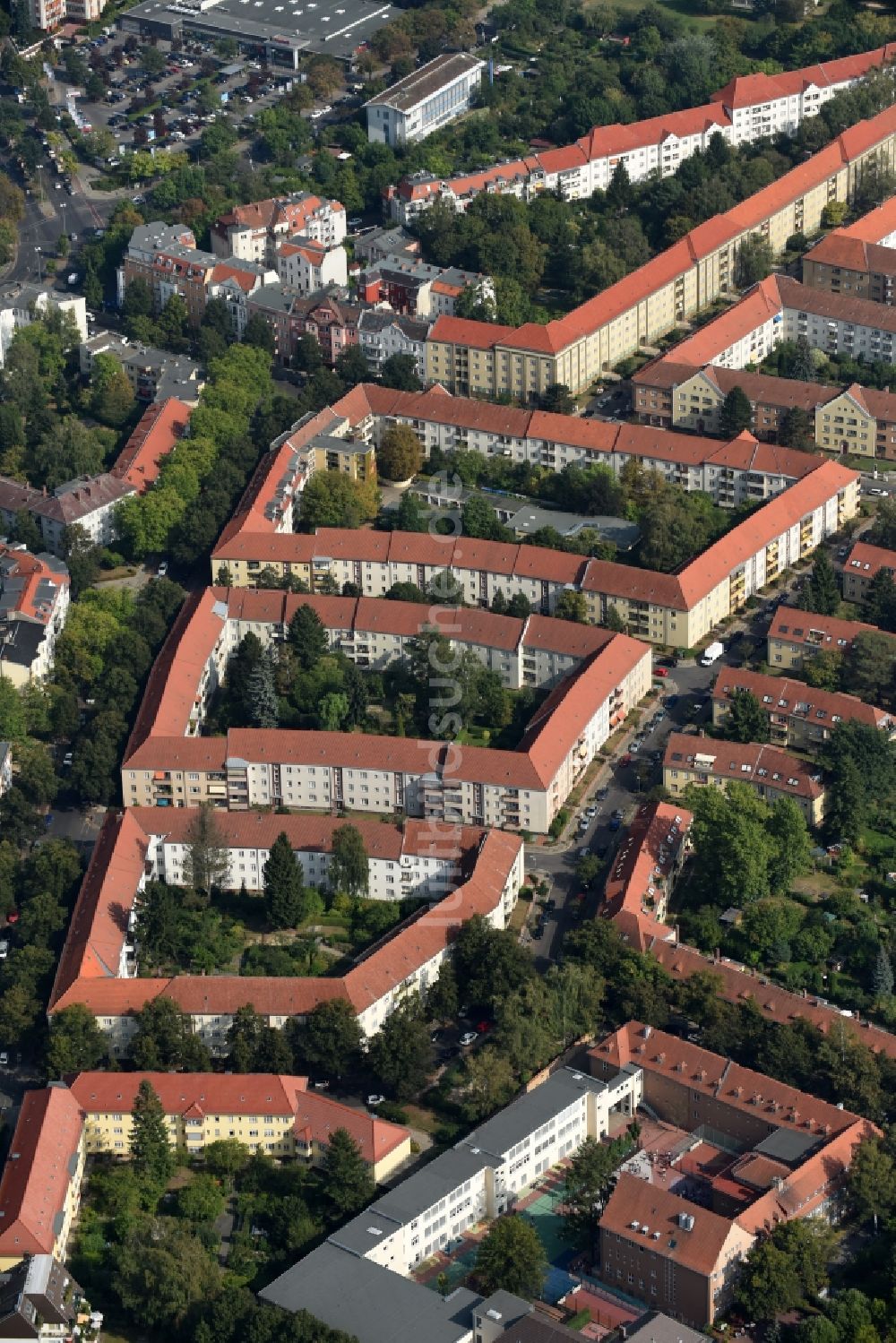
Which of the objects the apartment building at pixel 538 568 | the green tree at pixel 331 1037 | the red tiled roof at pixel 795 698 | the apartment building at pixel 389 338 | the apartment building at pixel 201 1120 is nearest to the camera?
the apartment building at pixel 201 1120

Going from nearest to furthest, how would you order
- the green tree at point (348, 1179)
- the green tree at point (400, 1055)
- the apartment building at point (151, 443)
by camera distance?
the green tree at point (348, 1179) < the green tree at point (400, 1055) < the apartment building at point (151, 443)

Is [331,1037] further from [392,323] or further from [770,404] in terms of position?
[392,323]

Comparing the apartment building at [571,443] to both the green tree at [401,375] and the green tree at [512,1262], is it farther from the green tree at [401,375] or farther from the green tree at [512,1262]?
the green tree at [512,1262]

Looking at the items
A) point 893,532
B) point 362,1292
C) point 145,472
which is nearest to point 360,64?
point 145,472

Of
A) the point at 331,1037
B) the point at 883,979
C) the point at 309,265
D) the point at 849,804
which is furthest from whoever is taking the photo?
the point at 309,265

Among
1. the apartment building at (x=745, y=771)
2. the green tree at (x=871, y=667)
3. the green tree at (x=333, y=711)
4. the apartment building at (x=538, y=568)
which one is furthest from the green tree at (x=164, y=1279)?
the apartment building at (x=538, y=568)

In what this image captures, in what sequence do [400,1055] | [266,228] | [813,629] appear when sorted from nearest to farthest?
1. [400,1055]
2. [813,629]
3. [266,228]

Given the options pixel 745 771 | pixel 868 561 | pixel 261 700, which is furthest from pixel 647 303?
pixel 745 771
